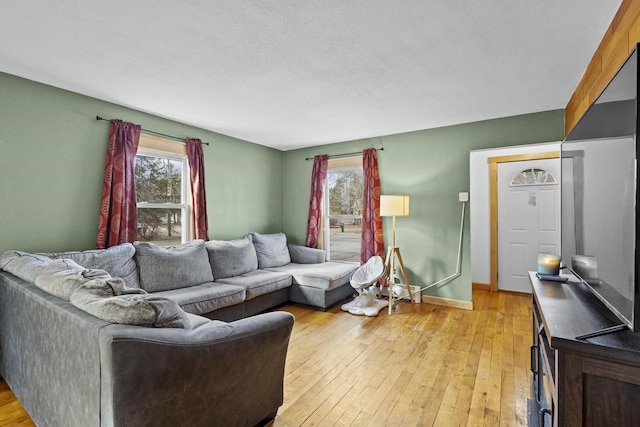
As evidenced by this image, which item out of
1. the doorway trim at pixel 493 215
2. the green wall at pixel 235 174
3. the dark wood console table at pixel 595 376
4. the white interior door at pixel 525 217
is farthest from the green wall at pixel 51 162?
the white interior door at pixel 525 217

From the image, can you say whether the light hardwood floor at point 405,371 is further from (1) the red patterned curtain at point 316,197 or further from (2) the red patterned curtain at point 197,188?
(2) the red patterned curtain at point 197,188

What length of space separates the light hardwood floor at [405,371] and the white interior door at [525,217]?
1220mm

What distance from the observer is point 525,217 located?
15.7 ft

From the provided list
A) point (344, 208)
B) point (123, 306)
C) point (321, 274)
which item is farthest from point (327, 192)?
point (123, 306)

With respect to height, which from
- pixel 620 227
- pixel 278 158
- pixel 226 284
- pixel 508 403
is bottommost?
pixel 508 403

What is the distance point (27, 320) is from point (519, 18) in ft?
11.1

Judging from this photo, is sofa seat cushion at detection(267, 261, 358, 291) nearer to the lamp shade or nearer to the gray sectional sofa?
the lamp shade

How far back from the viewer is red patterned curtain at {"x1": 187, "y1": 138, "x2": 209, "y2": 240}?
398 centimetres

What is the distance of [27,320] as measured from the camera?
1.82 meters

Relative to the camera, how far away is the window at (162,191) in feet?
11.8

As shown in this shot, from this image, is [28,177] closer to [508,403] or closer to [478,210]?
[508,403]

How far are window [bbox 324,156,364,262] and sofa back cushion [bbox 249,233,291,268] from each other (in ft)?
2.69

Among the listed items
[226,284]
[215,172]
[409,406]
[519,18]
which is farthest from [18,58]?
[409,406]

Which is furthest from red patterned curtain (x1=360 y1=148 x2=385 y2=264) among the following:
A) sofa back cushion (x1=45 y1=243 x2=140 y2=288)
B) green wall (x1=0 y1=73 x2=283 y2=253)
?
sofa back cushion (x1=45 y1=243 x2=140 y2=288)
